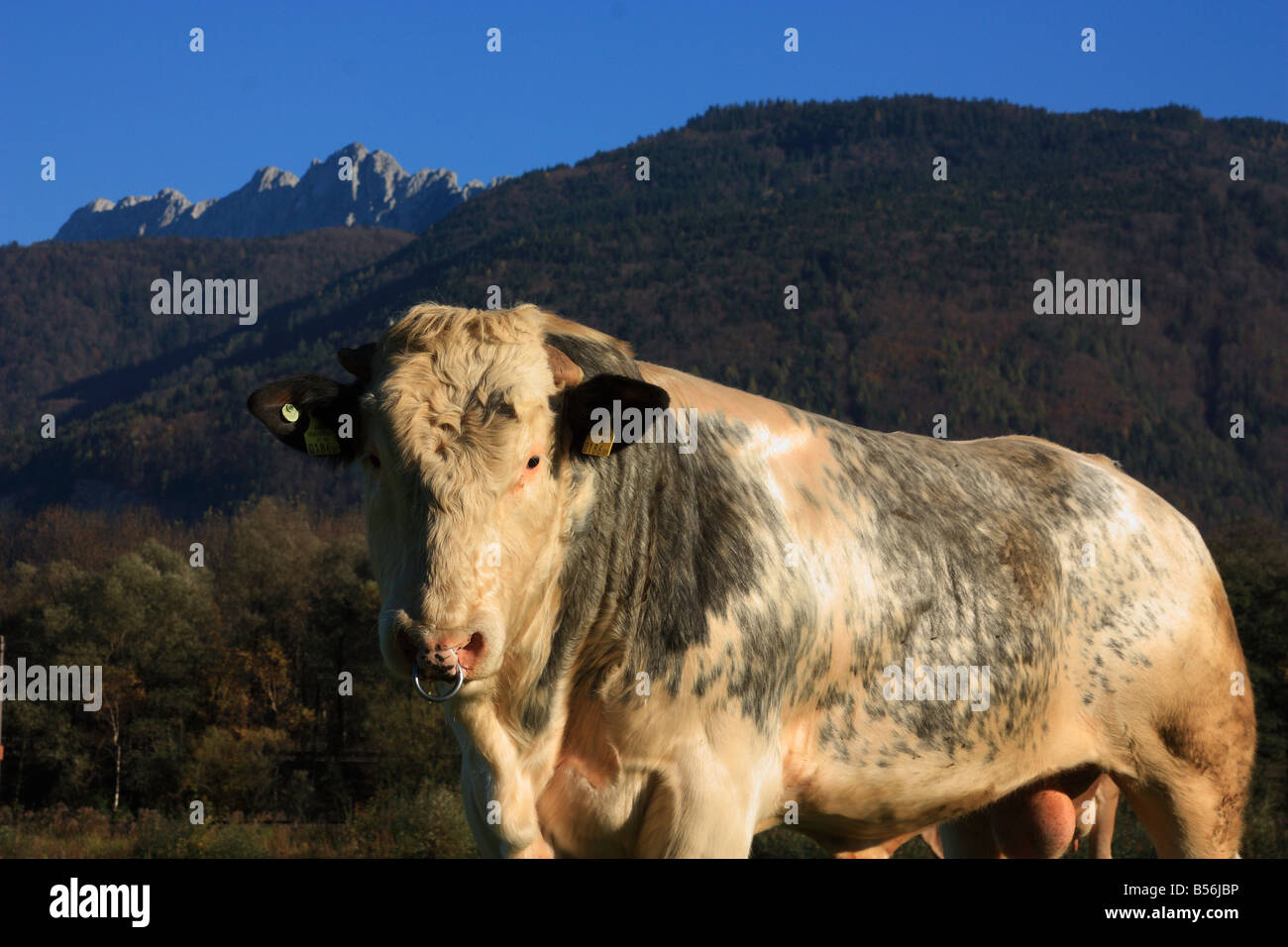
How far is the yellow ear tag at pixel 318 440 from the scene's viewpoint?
5.41 meters

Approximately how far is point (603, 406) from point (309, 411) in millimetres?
1360

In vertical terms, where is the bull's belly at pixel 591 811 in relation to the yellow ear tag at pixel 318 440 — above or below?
below

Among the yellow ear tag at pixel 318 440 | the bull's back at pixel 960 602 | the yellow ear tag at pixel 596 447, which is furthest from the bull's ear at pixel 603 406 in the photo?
the yellow ear tag at pixel 318 440

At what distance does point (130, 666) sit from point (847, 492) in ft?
194

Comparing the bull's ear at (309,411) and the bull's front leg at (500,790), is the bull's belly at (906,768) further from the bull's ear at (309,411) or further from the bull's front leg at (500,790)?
the bull's ear at (309,411)

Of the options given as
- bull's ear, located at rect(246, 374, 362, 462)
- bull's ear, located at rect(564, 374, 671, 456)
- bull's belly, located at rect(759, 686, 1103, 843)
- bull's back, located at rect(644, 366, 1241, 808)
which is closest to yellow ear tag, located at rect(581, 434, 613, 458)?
bull's ear, located at rect(564, 374, 671, 456)

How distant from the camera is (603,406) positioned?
511 centimetres

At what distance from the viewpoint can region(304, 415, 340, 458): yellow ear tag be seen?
5414 mm

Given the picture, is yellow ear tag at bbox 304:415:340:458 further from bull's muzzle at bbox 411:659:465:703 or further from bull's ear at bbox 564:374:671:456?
bull's muzzle at bbox 411:659:465:703

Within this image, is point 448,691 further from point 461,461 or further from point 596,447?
point 596,447

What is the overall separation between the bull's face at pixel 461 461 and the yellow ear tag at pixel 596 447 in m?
0.07
